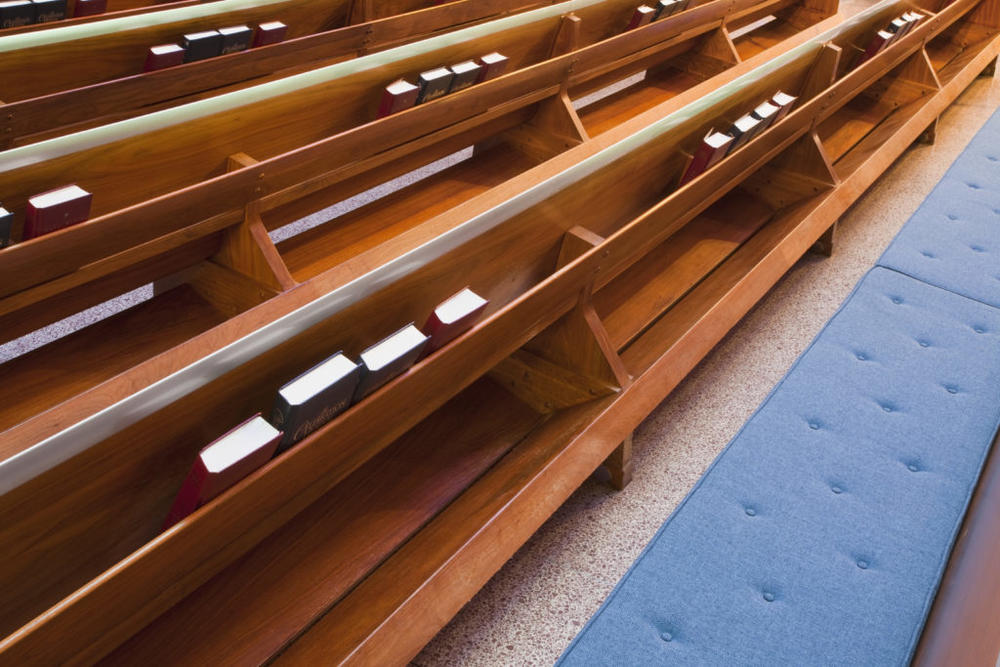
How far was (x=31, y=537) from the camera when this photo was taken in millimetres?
906

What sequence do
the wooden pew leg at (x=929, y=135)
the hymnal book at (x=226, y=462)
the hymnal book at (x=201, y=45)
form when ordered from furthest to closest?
the wooden pew leg at (x=929, y=135) < the hymnal book at (x=201, y=45) < the hymnal book at (x=226, y=462)

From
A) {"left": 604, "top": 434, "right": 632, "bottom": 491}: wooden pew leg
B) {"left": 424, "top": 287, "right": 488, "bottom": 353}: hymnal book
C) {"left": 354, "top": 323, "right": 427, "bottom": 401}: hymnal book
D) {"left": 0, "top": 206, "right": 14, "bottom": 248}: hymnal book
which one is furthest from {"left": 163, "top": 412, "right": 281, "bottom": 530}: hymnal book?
{"left": 604, "top": 434, "right": 632, "bottom": 491}: wooden pew leg

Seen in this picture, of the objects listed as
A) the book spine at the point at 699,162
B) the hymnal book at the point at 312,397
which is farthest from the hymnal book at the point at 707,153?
the hymnal book at the point at 312,397

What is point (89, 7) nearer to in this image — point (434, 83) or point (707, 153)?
point (434, 83)

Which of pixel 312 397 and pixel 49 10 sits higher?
pixel 49 10

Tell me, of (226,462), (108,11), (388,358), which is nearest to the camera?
(226,462)

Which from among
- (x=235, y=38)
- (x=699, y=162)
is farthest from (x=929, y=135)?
(x=235, y=38)

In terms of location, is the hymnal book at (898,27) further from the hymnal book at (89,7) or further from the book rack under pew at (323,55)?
the hymnal book at (89,7)

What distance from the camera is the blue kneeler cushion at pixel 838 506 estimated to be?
1104 millimetres

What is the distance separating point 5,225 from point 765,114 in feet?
5.32

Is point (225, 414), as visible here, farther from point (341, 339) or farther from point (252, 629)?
point (252, 629)

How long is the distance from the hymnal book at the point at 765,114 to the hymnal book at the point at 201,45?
4.47 feet

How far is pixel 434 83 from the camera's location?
2041 mm

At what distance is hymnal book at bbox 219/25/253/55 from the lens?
7.23 feet
